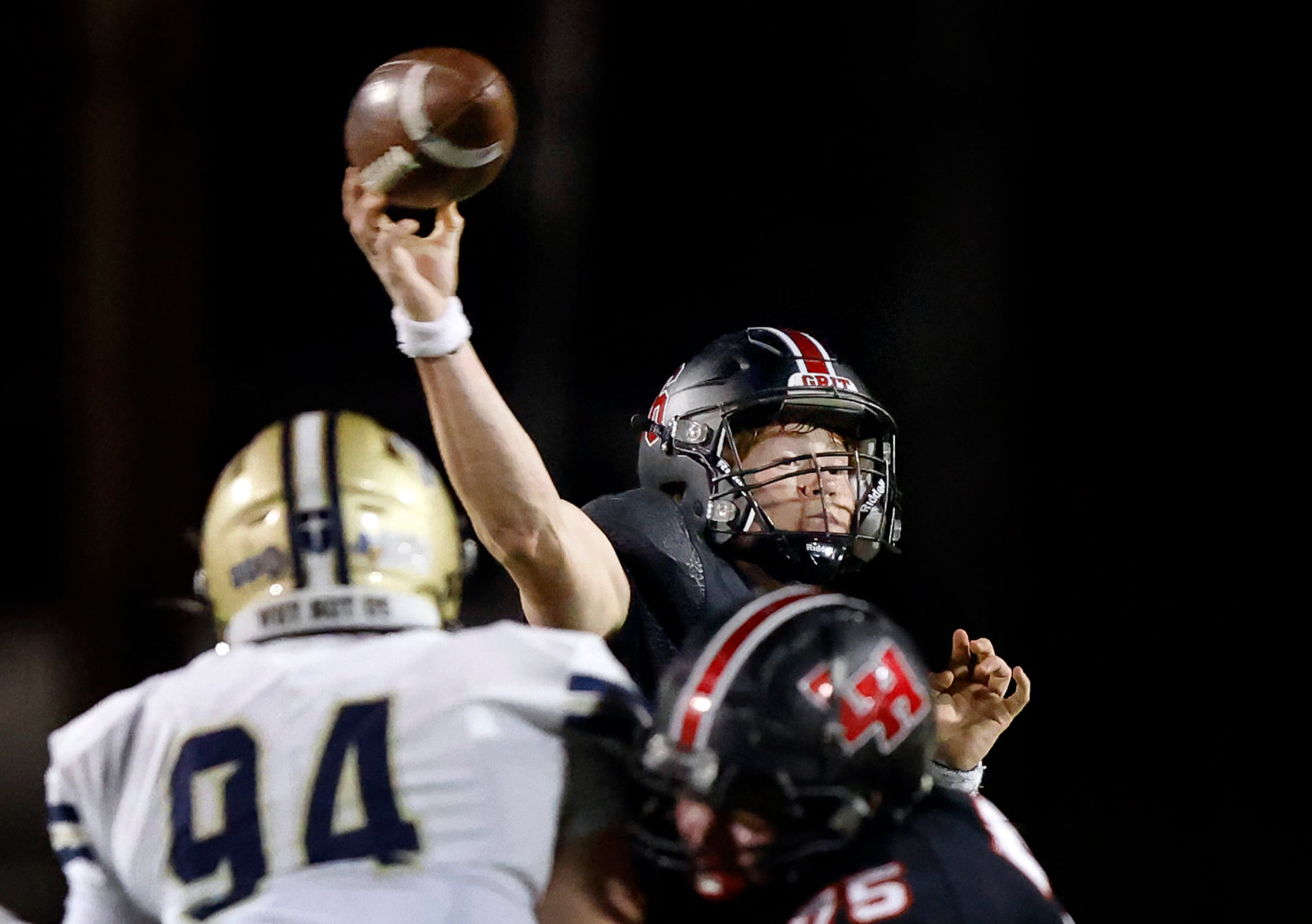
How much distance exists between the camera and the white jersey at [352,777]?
1516 millimetres

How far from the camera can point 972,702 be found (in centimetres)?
262

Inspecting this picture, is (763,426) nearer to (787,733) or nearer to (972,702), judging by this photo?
(972,702)

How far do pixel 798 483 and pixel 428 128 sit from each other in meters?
0.93

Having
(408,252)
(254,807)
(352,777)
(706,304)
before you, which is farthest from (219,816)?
(706,304)

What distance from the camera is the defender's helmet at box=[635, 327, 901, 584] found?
264cm

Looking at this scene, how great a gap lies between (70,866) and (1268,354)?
3.73m

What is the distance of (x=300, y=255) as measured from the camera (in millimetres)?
4465

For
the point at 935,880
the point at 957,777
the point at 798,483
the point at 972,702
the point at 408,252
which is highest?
the point at 408,252

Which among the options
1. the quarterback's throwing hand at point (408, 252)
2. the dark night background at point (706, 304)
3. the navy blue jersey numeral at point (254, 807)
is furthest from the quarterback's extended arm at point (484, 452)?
the dark night background at point (706, 304)

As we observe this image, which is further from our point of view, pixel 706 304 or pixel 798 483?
pixel 706 304

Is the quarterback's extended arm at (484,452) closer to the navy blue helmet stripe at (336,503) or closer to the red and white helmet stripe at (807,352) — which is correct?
the navy blue helmet stripe at (336,503)

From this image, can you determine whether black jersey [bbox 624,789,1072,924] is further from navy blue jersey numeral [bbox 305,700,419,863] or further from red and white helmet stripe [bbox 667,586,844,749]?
navy blue jersey numeral [bbox 305,700,419,863]

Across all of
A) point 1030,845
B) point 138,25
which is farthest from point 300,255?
point 1030,845

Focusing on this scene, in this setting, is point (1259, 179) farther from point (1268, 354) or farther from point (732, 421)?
point (732, 421)
